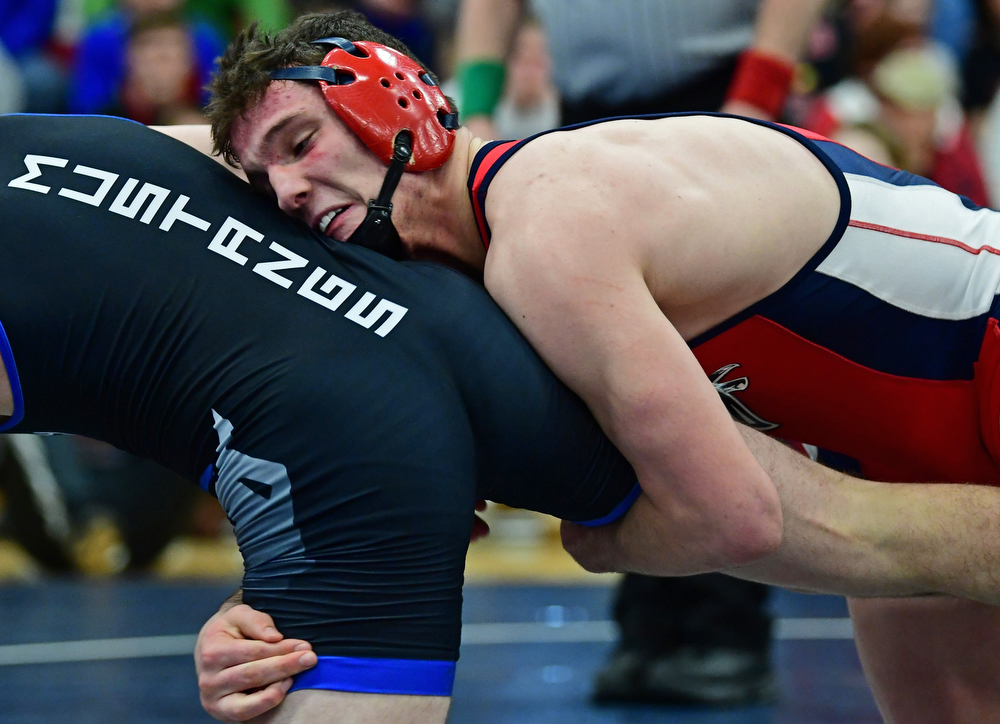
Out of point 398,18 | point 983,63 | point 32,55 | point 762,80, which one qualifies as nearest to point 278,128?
point 762,80

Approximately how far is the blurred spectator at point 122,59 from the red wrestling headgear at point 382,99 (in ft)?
11.0

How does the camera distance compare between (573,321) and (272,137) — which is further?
(272,137)

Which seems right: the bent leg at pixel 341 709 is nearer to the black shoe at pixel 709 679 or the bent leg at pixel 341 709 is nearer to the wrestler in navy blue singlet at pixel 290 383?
the wrestler in navy blue singlet at pixel 290 383

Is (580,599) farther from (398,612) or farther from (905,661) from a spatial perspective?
(398,612)

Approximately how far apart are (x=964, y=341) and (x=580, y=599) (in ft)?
7.99

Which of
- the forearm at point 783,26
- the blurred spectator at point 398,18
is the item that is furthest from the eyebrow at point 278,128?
the blurred spectator at point 398,18

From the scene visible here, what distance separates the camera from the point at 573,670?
10.3 feet

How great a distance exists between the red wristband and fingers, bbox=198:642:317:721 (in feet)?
5.31

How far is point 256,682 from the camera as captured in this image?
142 cm

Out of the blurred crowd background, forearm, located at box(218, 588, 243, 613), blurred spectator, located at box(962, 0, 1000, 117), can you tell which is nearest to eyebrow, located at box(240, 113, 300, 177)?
forearm, located at box(218, 588, 243, 613)

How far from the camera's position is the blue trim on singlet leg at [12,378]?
4.91 ft

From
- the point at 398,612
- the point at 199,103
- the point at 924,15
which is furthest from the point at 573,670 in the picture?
the point at 924,15

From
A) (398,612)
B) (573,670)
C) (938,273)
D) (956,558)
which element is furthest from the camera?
(573,670)

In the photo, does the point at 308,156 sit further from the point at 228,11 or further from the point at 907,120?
the point at 228,11
